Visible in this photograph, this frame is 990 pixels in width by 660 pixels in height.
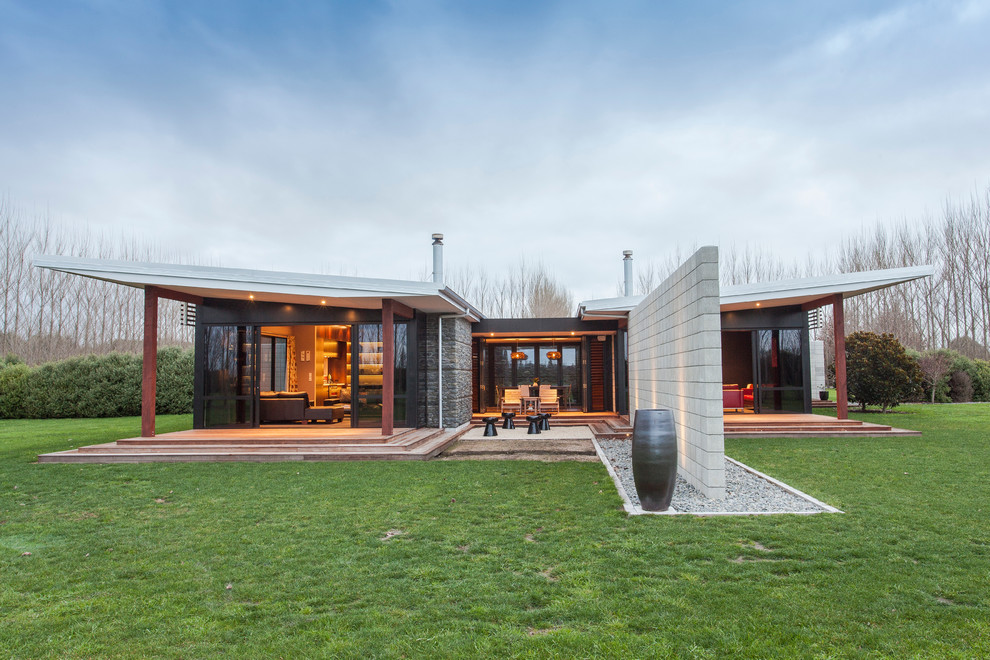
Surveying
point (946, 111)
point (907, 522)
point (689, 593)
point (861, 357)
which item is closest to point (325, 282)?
point (689, 593)

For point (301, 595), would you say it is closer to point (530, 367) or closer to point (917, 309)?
point (530, 367)

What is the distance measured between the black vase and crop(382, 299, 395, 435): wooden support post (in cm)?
546

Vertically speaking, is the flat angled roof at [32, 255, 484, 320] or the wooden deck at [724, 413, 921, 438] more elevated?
the flat angled roof at [32, 255, 484, 320]

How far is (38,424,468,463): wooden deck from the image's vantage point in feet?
28.4

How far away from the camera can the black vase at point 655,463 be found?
510 centimetres

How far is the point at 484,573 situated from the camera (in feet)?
11.6

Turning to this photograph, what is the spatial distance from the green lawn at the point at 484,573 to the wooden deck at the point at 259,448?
7.07 feet

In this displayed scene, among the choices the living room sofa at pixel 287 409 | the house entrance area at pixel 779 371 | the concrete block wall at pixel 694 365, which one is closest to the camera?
the concrete block wall at pixel 694 365

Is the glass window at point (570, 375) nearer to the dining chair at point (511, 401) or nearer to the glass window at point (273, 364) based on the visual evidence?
the dining chair at point (511, 401)

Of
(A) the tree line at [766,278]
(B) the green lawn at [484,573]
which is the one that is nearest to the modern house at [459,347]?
(B) the green lawn at [484,573]

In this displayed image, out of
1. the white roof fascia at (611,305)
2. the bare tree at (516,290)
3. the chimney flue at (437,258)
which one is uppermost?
the bare tree at (516,290)

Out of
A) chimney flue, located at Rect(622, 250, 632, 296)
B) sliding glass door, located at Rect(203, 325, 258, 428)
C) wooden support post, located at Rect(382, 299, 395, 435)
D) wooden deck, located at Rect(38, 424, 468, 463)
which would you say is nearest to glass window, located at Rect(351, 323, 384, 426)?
wooden deck, located at Rect(38, 424, 468, 463)

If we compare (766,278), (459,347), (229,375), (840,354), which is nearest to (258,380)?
(229,375)

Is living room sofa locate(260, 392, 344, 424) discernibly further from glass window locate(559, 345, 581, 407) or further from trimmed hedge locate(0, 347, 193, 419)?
trimmed hedge locate(0, 347, 193, 419)
